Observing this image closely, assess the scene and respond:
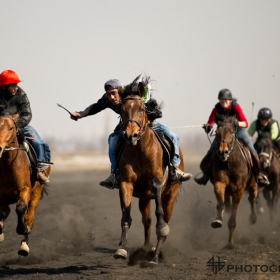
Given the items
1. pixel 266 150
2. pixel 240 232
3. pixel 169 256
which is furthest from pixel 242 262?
pixel 266 150

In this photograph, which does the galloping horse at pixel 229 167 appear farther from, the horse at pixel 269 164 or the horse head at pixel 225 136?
the horse at pixel 269 164

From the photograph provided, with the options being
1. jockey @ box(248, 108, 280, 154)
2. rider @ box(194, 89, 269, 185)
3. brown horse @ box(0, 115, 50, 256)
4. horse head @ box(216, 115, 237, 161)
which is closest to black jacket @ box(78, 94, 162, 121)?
brown horse @ box(0, 115, 50, 256)

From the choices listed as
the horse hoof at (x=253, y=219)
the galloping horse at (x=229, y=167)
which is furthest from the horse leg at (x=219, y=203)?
the horse hoof at (x=253, y=219)

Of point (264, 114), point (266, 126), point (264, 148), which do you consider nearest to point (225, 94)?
point (264, 148)

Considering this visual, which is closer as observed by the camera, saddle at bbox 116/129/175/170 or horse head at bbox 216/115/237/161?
saddle at bbox 116/129/175/170

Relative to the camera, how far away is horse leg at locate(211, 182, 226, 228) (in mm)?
13656

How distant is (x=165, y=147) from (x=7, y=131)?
2.76m

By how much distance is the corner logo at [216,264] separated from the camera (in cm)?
1100

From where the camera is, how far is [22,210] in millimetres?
11312

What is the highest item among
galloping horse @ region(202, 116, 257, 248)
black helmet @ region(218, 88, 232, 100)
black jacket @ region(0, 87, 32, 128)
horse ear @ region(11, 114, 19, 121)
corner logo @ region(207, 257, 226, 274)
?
Answer: black helmet @ region(218, 88, 232, 100)

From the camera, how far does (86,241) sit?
595 inches

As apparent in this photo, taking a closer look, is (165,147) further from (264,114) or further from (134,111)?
(264,114)

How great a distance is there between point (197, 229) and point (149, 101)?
18.1 ft

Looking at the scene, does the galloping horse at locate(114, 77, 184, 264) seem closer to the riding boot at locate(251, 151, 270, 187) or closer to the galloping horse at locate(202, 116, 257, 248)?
the galloping horse at locate(202, 116, 257, 248)
